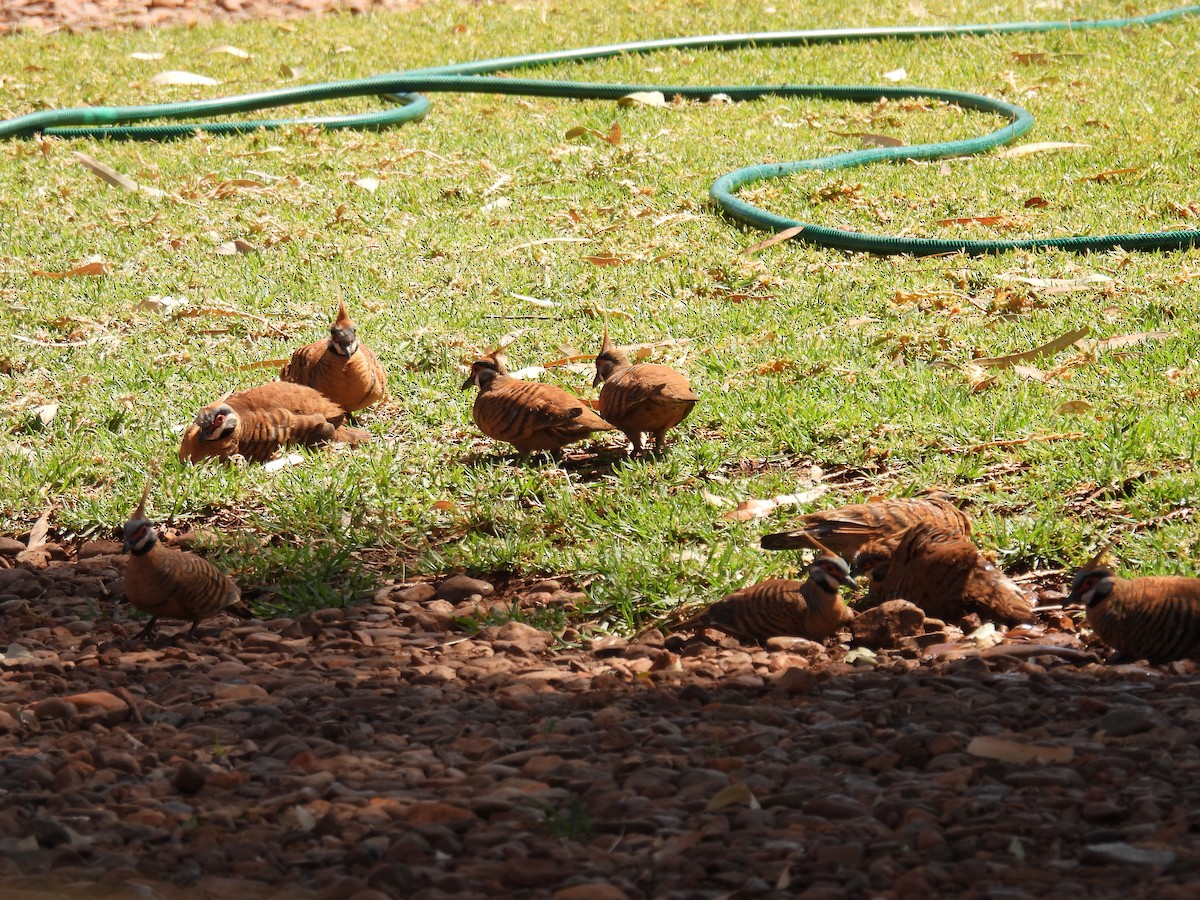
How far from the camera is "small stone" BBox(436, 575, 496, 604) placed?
498 centimetres

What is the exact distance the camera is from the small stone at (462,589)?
4.98 m

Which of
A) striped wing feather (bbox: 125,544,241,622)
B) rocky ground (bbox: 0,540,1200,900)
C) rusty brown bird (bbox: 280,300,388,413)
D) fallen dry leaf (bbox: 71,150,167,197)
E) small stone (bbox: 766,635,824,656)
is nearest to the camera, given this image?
rocky ground (bbox: 0,540,1200,900)

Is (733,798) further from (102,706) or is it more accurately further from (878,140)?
(878,140)

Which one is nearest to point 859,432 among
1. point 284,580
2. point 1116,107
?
point 284,580

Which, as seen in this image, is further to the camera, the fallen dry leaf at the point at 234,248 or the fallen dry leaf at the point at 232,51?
the fallen dry leaf at the point at 232,51

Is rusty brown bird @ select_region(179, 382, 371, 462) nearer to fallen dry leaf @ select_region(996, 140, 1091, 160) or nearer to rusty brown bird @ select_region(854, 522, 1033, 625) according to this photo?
rusty brown bird @ select_region(854, 522, 1033, 625)

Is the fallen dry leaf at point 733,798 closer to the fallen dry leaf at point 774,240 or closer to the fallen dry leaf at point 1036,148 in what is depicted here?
the fallen dry leaf at point 774,240

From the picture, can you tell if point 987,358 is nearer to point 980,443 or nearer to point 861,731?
point 980,443

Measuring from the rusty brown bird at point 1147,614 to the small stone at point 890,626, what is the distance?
51 cm

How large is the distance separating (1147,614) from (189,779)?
2.45 metres

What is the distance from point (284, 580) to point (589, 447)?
1.49 m

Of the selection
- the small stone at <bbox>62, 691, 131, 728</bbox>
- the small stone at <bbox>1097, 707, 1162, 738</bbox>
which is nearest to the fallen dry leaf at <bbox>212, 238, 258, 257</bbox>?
the small stone at <bbox>62, 691, 131, 728</bbox>

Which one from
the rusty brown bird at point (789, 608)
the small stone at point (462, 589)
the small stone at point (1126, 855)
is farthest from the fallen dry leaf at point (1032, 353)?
the small stone at point (1126, 855)

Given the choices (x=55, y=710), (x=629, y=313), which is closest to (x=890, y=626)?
(x=55, y=710)
